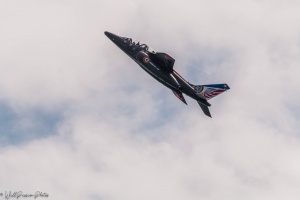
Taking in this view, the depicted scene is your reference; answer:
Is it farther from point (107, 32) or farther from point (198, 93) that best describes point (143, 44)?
point (198, 93)

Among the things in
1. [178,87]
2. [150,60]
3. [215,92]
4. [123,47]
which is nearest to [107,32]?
[123,47]

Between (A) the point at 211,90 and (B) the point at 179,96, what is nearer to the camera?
(A) the point at 211,90

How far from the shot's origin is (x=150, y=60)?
69.2 m

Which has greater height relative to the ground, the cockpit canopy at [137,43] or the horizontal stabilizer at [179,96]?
the cockpit canopy at [137,43]

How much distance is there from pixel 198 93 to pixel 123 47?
50.1ft

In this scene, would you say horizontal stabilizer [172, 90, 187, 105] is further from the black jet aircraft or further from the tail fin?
the tail fin

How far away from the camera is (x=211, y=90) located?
6844 cm

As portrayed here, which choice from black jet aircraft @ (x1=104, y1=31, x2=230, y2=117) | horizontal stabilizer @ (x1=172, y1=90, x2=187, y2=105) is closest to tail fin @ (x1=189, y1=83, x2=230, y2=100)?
black jet aircraft @ (x1=104, y1=31, x2=230, y2=117)

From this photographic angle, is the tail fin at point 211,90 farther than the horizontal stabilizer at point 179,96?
No

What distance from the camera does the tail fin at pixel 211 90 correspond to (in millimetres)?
68000

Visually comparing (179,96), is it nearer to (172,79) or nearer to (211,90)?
(172,79)

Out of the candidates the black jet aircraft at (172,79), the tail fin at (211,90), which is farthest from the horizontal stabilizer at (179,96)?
the tail fin at (211,90)

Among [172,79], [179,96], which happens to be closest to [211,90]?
[179,96]

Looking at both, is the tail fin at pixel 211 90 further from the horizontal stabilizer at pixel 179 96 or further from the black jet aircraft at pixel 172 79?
the horizontal stabilizer at pixel 179 96
